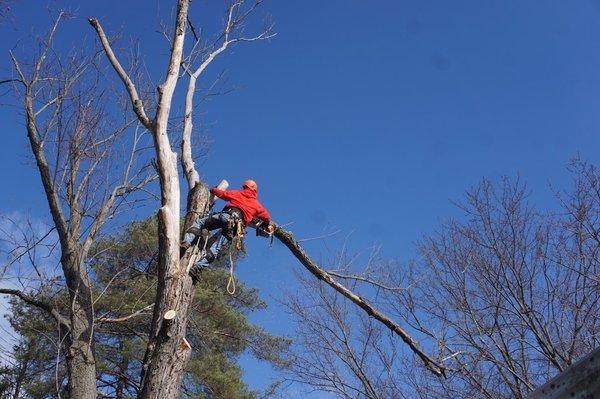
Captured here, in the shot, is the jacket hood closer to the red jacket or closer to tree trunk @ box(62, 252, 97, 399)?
the red jacket

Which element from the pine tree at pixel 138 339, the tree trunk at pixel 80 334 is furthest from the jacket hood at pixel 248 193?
the pine tree at pixel 138 339

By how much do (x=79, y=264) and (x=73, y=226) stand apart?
0.50m

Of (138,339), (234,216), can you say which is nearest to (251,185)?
(234,216)

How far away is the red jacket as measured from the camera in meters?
5.57

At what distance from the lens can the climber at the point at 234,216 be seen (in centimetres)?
520

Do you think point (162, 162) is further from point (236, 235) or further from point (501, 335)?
point (501, 335)

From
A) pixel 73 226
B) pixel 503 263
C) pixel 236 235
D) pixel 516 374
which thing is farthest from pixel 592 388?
pixel 503 263

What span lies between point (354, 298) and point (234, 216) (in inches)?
47.5

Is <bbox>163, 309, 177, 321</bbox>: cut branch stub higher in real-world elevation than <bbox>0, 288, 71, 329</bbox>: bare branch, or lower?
lower

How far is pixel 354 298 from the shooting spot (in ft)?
17.5

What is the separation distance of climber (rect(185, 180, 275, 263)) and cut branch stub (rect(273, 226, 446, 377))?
164mm

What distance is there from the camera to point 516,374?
941 cm

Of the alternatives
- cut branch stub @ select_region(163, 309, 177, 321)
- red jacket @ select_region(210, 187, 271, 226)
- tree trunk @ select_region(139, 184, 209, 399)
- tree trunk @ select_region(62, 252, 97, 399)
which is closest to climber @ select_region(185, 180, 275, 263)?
red jacket @ select_region(210, 187, 271, 226)

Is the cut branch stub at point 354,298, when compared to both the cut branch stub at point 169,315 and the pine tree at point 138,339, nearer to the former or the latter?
the cut branch stub at point 169,315
